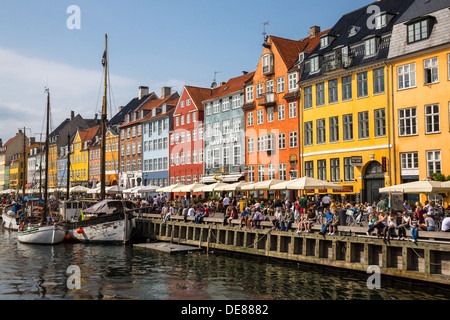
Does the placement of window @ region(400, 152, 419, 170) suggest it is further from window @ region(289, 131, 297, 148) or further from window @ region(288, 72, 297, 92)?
window @ region(288, 72, 297, 92)

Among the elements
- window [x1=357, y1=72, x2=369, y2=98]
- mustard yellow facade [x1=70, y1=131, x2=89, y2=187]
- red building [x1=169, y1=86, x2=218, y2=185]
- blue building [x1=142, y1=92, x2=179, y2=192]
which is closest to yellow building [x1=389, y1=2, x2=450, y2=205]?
window [x1=357, y1=72, x2=369, y2=98]

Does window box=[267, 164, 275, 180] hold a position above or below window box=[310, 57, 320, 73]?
below

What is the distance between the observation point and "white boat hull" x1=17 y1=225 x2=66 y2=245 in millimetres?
35312

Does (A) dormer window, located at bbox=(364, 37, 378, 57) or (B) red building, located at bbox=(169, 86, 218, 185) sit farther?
(B) red building, located at bbox=(169, 86, 218, 185)

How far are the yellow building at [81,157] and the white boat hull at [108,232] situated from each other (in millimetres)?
56205

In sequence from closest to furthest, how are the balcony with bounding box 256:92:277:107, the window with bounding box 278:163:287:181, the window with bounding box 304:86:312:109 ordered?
the window with bounding box 304:86:312:109 < the window with bounding box 278:163:287:181 < the balcony with bounding box 256:92:277:107

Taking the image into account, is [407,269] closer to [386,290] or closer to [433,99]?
[386,290]

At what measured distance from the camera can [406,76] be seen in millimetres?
34094

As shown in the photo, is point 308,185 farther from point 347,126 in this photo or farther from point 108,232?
point 108,232

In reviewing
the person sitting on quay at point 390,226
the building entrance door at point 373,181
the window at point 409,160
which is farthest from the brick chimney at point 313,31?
the person sitting on quay at point 390,226

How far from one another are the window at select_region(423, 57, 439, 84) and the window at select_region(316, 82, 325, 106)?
927 cm

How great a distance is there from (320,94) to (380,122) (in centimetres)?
669

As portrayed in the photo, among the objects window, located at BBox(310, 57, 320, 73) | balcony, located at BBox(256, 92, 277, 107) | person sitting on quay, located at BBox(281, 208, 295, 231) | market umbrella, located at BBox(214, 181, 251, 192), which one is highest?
window, located at BBox(310, 57, 320, 73)
